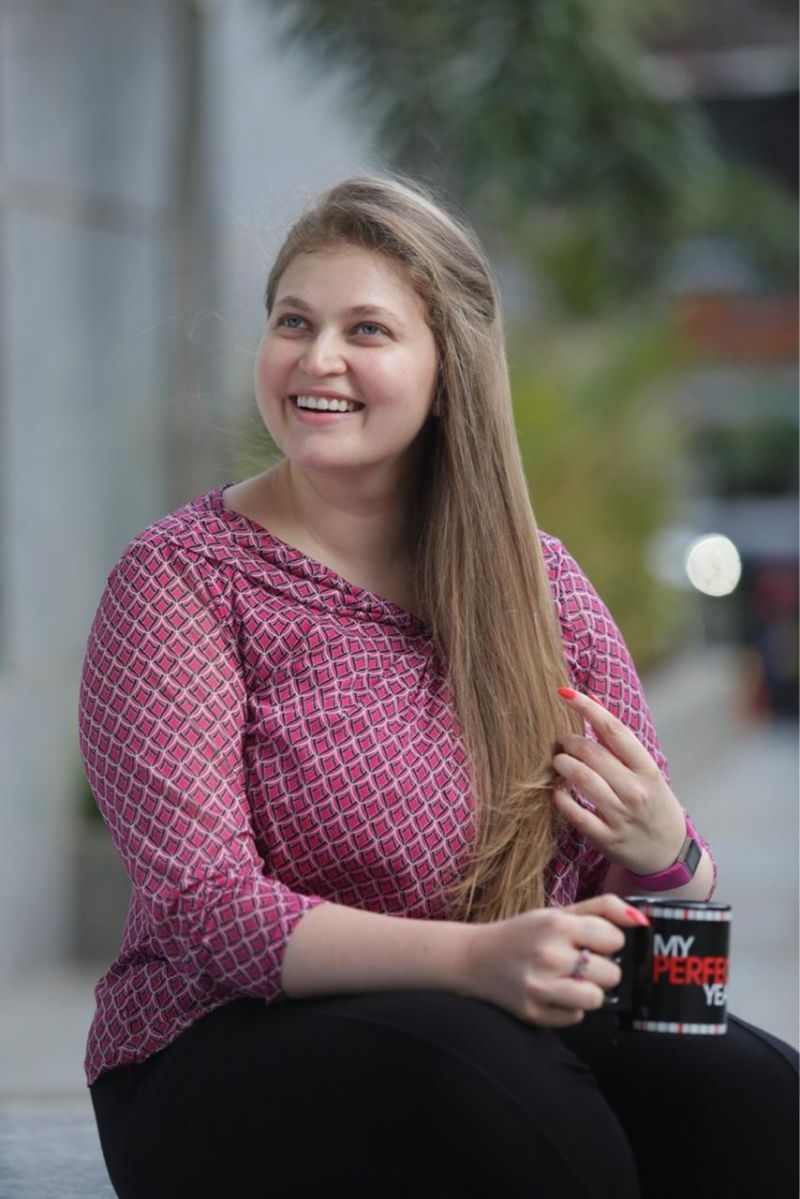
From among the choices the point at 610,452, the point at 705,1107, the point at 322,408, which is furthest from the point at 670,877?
the point at 610,452

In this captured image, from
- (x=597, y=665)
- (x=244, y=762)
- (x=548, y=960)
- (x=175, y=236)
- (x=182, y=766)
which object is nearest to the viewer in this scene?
(x=548, y=960)

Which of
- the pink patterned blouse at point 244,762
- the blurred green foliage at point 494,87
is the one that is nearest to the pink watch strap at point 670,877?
the pink patterned blouse at point 244,762

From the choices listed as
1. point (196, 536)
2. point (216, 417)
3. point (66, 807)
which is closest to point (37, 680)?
point (66, 807)

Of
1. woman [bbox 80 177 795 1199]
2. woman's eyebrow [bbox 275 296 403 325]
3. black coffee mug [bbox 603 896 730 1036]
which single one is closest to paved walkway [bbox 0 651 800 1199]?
woman [bbox 80 177 795 1199]

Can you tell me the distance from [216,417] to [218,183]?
32.7 inches

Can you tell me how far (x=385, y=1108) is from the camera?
1.70 meters

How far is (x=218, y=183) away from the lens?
5930 mm

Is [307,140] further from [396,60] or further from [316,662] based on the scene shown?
[316,662]

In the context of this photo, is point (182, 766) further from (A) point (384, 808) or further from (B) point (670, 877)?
(B) point (670, 877)

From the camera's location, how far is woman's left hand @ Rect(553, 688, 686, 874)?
1936 millimetres

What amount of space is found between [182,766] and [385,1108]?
37 cm

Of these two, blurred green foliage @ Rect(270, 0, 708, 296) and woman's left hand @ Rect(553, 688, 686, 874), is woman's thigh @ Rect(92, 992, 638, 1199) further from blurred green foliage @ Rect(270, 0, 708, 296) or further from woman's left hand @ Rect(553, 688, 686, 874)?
blurred green foliage @ Rect(270, 0, 708, 296)

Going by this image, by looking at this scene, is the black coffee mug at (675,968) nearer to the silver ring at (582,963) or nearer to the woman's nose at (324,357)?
the silver ring at (582,963)

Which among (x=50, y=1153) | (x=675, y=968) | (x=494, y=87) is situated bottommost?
(x=50, y=1153)
